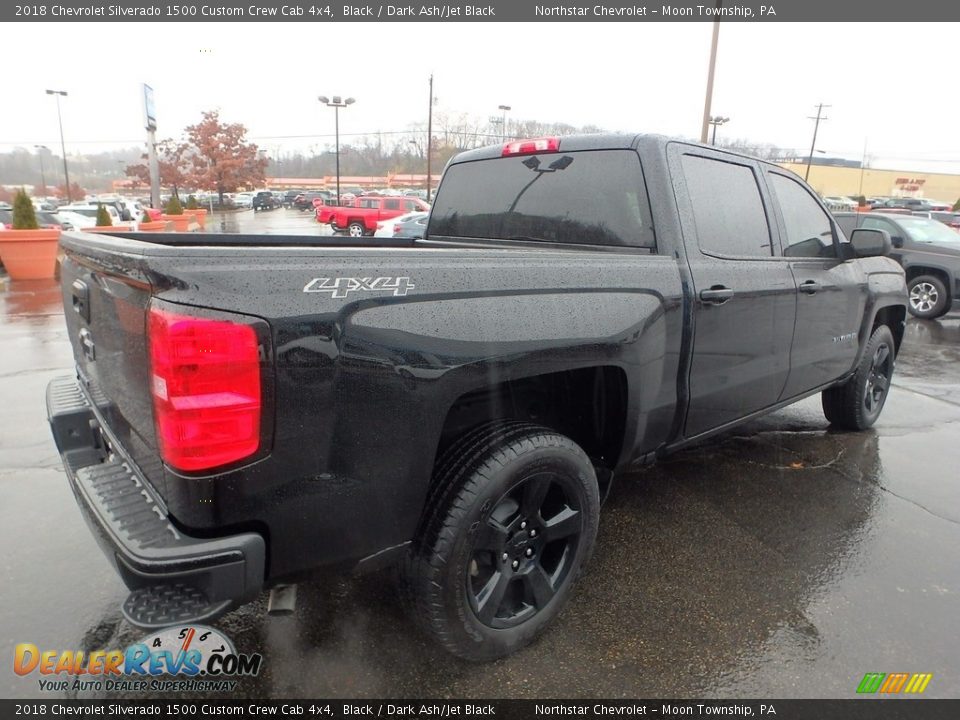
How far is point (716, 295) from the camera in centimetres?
289

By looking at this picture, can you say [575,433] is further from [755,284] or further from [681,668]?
[755,284]

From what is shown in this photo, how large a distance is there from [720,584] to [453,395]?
1.73m

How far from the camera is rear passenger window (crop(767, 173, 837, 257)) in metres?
3.70

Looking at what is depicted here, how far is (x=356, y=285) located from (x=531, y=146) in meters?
1.95

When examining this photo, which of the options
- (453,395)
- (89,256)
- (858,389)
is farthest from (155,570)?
(858,389)

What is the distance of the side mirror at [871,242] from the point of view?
3874 mm

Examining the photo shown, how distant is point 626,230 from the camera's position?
2896mm

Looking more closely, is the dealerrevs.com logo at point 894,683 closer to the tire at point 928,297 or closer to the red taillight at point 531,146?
the red taillight at point 531,146

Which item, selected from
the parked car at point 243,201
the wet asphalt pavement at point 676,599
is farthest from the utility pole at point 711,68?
the parked car at point 243,201

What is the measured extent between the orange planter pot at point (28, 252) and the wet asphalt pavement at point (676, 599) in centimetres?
1032

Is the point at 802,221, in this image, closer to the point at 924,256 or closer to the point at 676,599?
the point at 676,599

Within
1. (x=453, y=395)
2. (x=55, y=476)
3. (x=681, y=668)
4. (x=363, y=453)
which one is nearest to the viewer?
(x=363, y=453)

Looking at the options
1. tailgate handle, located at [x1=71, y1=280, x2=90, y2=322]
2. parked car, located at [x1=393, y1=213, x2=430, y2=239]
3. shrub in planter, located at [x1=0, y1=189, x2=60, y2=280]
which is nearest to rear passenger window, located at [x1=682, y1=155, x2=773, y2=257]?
tailgate handle, located at [x1=71, y1=280, x2=90, y2=322]

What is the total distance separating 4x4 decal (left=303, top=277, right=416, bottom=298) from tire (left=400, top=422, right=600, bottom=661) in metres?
0.66
